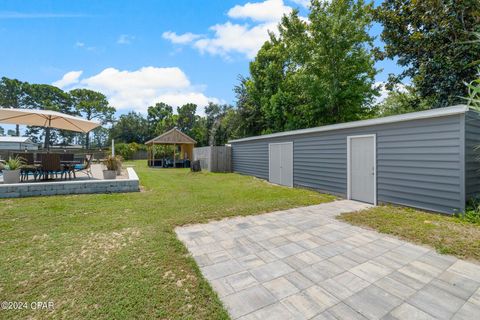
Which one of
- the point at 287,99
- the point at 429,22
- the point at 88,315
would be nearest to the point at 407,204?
the point at 88,315

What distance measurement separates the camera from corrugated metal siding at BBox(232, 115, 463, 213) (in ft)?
14.3

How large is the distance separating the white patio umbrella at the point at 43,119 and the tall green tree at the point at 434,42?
44.0ft

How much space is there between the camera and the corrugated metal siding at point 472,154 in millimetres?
4254

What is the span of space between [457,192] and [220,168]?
11071mm

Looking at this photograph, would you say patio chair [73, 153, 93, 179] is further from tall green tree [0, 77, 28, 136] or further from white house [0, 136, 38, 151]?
tall green tree [0, 77, 28, 136]

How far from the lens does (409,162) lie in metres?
5.03

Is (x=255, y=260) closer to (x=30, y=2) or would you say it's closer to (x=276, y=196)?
(x=276, y=196)

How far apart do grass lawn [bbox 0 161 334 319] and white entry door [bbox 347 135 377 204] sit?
268 cm

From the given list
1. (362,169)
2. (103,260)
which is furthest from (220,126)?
(103,260)

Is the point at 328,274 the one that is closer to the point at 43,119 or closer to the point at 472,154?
the point at 472,154

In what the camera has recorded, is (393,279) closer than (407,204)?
Yes

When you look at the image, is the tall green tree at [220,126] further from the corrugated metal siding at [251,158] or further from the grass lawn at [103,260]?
the grass lawn at [103,260]

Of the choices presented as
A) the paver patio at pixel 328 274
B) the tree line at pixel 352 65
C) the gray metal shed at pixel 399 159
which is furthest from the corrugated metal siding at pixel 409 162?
the paver patio at pixel 328 274

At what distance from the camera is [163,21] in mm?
8258
